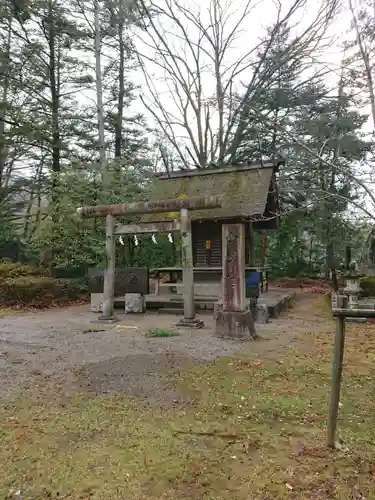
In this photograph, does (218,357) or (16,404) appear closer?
(16,404)

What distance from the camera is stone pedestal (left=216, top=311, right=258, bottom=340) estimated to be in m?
6.93

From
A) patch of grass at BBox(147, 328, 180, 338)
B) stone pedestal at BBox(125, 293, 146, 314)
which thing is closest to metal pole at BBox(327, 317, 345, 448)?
patch of grass at BBox(147, 328, 180, 338)

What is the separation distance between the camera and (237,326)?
274 inches

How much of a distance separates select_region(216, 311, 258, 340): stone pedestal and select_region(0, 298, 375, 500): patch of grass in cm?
233

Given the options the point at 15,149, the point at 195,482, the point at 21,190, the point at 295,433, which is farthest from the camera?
the point at 21,190

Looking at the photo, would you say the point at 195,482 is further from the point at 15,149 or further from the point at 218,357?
the point at 15,149

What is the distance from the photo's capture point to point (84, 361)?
542 cm

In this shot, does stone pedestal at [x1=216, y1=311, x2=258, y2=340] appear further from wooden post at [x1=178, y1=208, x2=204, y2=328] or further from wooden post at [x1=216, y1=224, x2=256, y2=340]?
wooden post at [x1=178, y1=208, x2=204, y2=328]

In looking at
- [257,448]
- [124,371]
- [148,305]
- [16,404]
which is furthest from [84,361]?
[148,305]

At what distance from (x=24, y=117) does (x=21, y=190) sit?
13.8ft

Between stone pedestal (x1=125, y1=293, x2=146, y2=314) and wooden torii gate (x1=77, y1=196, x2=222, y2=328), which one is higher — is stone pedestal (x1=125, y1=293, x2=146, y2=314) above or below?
below

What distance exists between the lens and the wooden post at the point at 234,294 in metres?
6.96

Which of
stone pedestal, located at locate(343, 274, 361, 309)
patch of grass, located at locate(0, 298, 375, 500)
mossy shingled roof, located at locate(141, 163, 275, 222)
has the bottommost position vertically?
patch of grass, located at locate(0, 298, 375, 500)

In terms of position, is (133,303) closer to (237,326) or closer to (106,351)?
(237,326)
